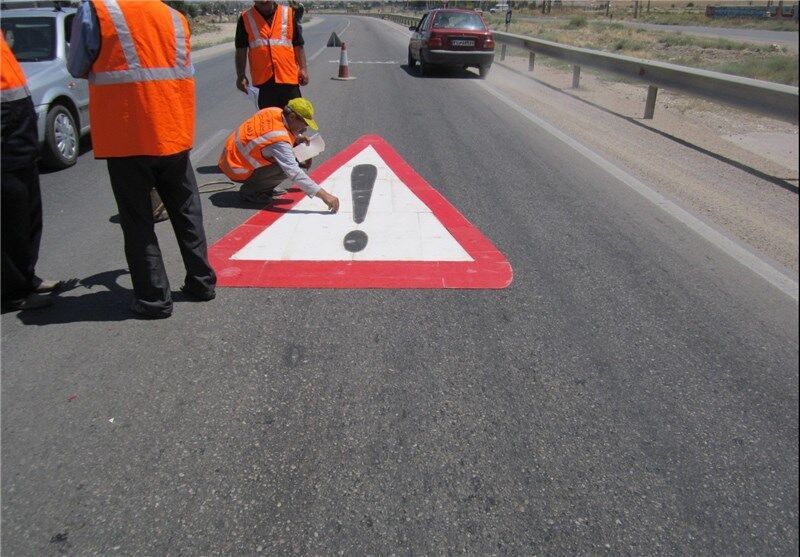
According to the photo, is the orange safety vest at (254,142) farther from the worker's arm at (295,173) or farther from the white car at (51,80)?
the white car at (51,80)

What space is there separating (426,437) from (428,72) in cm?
1693

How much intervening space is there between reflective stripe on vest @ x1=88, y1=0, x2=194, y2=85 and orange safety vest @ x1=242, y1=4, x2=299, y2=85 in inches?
121

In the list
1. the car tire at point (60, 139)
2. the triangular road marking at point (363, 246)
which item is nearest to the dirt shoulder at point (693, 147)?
the triangular road marking at point (363, 246)

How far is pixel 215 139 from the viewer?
9.22 meters

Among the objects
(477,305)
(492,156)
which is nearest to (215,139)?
(492,156)

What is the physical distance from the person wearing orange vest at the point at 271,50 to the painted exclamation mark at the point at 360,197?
113cm

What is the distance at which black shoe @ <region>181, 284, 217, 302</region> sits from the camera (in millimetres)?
4246

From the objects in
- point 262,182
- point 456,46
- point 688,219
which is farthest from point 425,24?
point 688,219

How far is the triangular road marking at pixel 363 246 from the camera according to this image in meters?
4.58

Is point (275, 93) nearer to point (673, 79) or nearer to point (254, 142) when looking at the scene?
point (254, 142)

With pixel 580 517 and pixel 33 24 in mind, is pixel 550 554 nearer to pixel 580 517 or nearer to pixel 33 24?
pixel 580 517

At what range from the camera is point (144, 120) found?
3.69 m

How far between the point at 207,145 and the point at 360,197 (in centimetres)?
358

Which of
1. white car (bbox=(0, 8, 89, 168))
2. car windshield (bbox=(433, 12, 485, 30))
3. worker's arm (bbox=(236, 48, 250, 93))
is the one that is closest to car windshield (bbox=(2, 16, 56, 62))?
white car (bbox=(0, 8, 89, 168))
